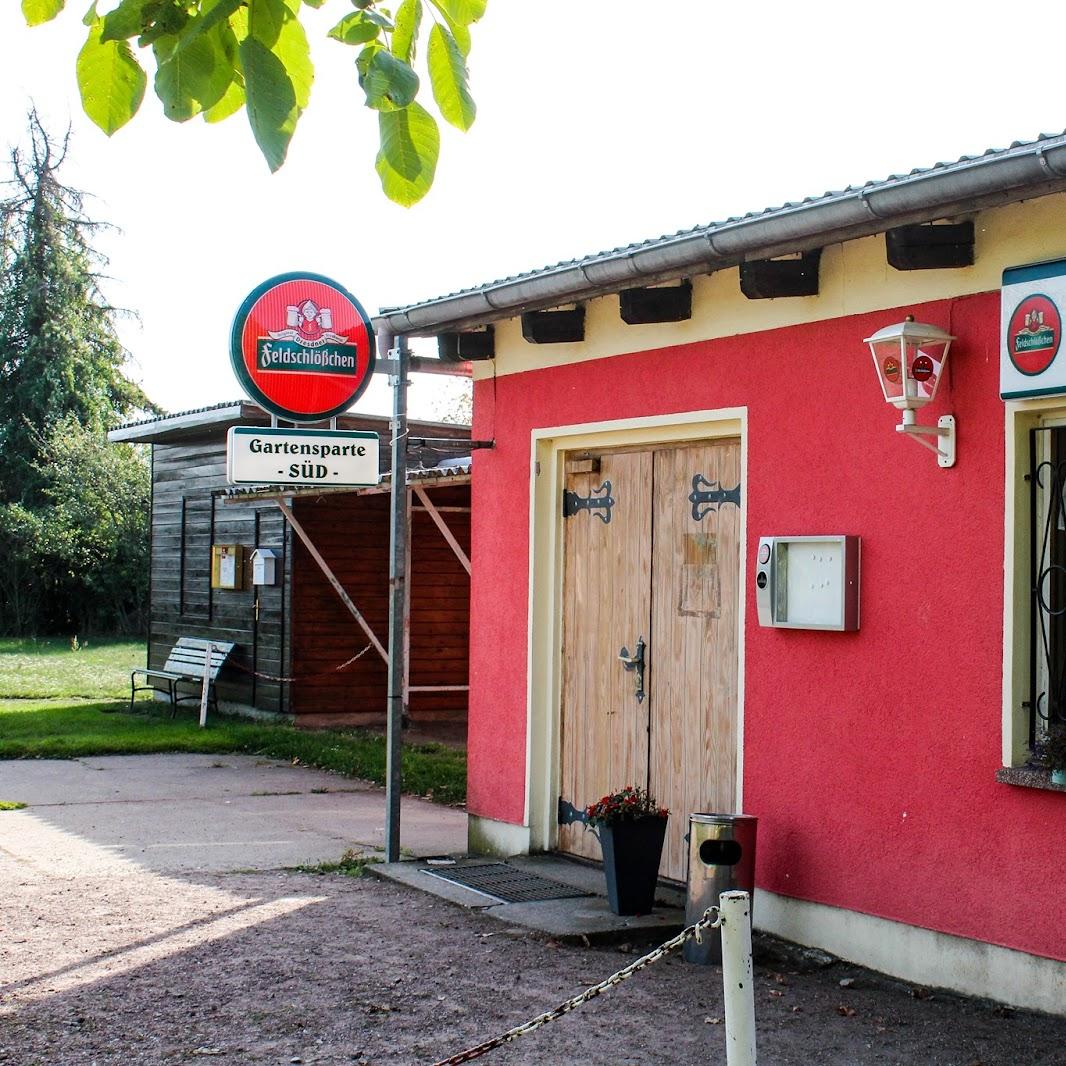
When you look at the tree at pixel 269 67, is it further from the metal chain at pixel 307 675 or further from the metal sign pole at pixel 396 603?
the metal chain at pixel 307 675

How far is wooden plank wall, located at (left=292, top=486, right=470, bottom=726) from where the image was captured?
53.7ft

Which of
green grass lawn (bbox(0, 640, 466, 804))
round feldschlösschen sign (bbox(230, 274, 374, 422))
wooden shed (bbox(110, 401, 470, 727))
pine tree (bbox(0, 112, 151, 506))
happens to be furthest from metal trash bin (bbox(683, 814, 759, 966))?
pine tree (bbox(0, 112, 151, 506))

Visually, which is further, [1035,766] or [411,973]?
[411,973]

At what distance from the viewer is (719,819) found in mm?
6527

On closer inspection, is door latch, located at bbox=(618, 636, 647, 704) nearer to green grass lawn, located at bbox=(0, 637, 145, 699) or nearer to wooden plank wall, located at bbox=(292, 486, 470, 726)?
wooden plank wall, located at bbox=(292, 486, 470, 726)

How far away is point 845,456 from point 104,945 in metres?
4.05

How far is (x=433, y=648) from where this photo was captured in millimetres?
16938

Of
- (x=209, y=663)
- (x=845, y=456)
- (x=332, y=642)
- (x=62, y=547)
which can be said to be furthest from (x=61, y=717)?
(x=62, y=547)

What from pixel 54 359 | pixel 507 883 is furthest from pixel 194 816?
pixel 54 359

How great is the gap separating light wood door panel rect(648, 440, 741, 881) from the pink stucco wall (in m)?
0.32

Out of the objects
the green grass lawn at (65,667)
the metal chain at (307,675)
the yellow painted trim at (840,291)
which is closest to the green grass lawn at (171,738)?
the green grass lawn at (65,667)

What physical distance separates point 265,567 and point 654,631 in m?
9.35

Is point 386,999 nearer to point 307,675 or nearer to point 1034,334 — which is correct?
point 1034,334

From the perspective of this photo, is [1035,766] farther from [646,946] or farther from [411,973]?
[411,973]
